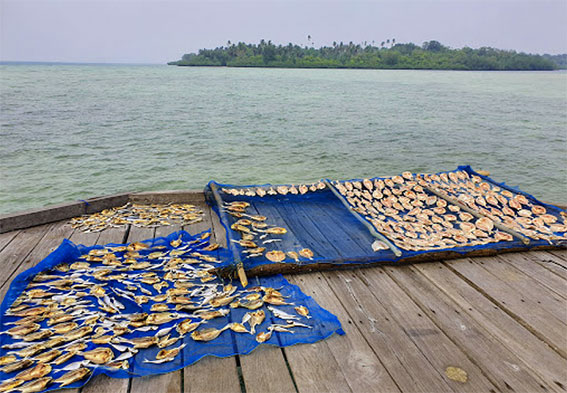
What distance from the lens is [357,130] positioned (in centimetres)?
1730

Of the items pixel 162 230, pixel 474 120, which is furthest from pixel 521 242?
pixel 474 120

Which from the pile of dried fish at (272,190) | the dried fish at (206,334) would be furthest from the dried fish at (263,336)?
the pile of dried fish at (272,190)

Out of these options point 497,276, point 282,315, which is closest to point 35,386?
point 282,315

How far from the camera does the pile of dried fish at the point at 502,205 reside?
4.16m

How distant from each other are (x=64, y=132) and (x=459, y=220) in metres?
15.4

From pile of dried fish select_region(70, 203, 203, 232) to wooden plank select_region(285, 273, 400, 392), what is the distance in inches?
84.4

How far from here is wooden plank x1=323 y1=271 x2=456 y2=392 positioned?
2131 mm

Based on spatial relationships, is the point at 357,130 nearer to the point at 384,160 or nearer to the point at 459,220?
the point at 384,160

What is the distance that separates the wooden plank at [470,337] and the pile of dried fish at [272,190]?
196 centimetres

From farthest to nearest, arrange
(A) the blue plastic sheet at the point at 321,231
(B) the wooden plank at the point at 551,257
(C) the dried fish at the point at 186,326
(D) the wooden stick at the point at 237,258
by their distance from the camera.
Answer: (B) the wooden plank at the point at 551,257 < (A) the blue plastic sheet at the point at 321,231 < (D) the wooden stick at the point at 237,258 < (C) the dried fish at the point at 186,326

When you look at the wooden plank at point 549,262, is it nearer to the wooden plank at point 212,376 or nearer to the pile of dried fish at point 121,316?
the pile of dried fish at point 121,316

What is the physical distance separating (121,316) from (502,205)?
4.58 m

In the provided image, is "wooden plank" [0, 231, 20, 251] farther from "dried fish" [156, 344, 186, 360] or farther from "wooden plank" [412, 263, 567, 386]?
"wooden plank" [412, 263, 567, 386]

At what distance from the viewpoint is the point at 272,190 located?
4.92 metres
